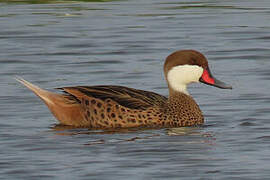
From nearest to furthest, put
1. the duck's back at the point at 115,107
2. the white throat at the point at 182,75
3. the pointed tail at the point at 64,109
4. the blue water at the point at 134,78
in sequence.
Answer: the blue water at the point at 134,78 → the duck's back at the point at 115,107 → the pointed tail at the point at 64,109 → the white throat at the point at 182,75

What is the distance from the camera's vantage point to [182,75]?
12352 millimetres

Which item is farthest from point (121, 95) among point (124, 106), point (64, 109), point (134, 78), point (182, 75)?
point (134, 78)

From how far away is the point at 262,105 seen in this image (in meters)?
12.8

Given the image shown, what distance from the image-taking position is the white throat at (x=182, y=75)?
485 inches

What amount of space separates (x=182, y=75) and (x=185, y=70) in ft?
0.23

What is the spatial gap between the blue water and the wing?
43 centimetres

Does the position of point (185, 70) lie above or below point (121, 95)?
above

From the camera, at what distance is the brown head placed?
40.4 ft

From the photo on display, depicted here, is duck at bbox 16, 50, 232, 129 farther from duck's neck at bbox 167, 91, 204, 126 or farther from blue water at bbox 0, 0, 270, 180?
blue water at bbox 0, 0, 270, 180

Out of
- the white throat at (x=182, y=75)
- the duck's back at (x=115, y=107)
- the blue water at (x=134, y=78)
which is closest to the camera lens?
the blue water at (x=134, y=78)

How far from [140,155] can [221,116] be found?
233cm

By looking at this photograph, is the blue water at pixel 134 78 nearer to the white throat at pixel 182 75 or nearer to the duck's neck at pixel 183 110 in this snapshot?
the duck's neck at pixel 183 110

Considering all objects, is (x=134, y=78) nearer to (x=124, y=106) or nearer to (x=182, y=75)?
(x=182, y=75)

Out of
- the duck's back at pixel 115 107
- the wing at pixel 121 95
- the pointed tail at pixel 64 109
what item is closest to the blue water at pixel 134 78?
the pointed tail at pixel 64 109
